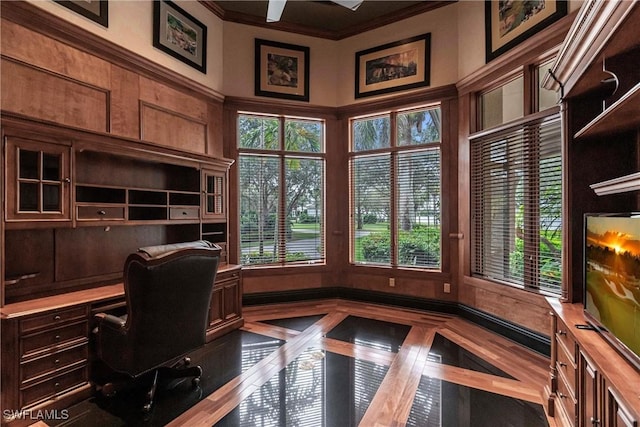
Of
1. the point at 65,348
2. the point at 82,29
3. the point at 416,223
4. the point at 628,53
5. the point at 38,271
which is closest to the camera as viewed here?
the point at 628,53

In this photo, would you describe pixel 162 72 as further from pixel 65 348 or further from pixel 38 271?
pixel 65 348

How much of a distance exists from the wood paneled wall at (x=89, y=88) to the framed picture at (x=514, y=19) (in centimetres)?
346

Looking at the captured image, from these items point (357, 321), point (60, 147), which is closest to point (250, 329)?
point (357, 321)

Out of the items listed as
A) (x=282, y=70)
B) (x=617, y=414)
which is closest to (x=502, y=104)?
(x=282, y=70)

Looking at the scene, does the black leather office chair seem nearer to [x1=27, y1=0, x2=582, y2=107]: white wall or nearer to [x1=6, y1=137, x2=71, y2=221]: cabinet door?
[x1=6, y1=137, x2=71, y2=221]: cabinet door

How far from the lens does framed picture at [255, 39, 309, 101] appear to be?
15.3 ft

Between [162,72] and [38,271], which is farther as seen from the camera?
[162,72]

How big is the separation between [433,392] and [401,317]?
173 centimetres

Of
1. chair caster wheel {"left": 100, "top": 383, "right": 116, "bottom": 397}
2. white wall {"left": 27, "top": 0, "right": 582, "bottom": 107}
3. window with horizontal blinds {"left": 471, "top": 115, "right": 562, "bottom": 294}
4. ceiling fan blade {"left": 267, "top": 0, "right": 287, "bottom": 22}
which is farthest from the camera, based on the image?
white wall {"left": 27, "top": 0, "right": 582, "bottom": 107}

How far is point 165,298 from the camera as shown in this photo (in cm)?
221

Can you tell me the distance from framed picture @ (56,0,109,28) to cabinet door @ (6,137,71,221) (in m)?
1.33

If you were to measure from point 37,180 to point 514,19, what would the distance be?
4487mm

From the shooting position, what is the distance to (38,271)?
2.59 metres

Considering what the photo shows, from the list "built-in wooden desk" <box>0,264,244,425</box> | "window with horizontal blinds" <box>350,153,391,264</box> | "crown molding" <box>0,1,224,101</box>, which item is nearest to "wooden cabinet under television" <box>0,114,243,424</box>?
"built-in wooden desk" <box>0,264,244,425</box>
